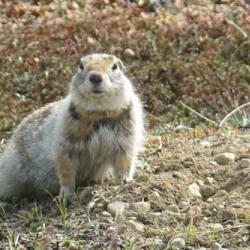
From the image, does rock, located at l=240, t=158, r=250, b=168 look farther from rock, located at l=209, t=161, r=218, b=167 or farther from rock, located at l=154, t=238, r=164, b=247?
rock, located at l=154, t=238, r=164, b=247

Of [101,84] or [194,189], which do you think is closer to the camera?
[101,84]

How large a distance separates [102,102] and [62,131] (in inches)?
16.3

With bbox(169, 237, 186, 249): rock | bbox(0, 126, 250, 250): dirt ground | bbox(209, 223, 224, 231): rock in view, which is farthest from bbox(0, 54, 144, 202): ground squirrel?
bbox(169, 237, 186, 249): rock

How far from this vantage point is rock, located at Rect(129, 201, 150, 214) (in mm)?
6426

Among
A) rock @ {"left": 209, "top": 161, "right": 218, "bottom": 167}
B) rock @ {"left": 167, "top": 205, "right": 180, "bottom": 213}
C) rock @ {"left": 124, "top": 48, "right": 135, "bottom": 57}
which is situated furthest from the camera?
rock @ {"left": 124, "top": 48, "right": 135, "bottom": 57}

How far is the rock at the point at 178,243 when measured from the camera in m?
5.86

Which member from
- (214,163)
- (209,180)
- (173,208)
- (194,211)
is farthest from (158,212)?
(214,163)

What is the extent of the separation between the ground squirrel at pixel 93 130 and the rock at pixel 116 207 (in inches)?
17.2

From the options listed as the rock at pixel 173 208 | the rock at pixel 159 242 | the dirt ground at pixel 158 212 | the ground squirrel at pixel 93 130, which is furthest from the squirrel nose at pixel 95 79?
the rock at pixel 159 242

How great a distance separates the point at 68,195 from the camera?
6867mm

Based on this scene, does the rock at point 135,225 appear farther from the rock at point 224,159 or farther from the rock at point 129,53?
the rock at point 129,53

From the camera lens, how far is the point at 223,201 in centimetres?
646

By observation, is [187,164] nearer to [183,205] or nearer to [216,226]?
[183,205]

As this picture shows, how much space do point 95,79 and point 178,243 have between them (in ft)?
4.59
